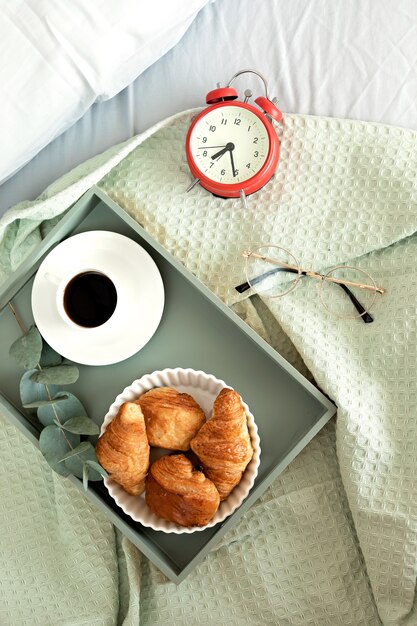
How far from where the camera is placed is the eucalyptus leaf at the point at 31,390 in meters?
1.04

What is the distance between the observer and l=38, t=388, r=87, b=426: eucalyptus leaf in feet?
3.44

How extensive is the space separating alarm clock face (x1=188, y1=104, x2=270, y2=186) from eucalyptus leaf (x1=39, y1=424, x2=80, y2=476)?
484mm

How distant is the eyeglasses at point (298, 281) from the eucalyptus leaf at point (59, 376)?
30cm

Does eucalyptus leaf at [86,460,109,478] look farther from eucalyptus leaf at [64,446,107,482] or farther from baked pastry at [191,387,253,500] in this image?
baked pastry at [191,387,253,500]

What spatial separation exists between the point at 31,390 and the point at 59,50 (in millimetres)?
541

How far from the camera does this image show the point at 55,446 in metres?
1.02

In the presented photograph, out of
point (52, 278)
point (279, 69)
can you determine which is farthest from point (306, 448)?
point (279, 69)

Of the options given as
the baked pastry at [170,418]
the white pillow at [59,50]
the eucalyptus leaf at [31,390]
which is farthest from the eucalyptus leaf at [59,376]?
the white pillow at [59,50]

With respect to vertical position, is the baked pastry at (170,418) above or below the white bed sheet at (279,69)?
below

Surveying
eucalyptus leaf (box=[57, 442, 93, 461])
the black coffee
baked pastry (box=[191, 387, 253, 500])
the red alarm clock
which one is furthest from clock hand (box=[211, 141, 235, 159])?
eucalyptus leaf (box=[57, 442, 93, 461])

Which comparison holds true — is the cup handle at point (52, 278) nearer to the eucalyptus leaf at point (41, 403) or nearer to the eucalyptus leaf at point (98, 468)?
the eucalyptus leaf at point (41, 403)

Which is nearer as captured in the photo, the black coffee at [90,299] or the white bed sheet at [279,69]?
the black coffee at [90,299]

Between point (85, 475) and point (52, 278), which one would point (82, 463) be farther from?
point (52, 278)

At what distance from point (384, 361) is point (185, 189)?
0.45 metres
